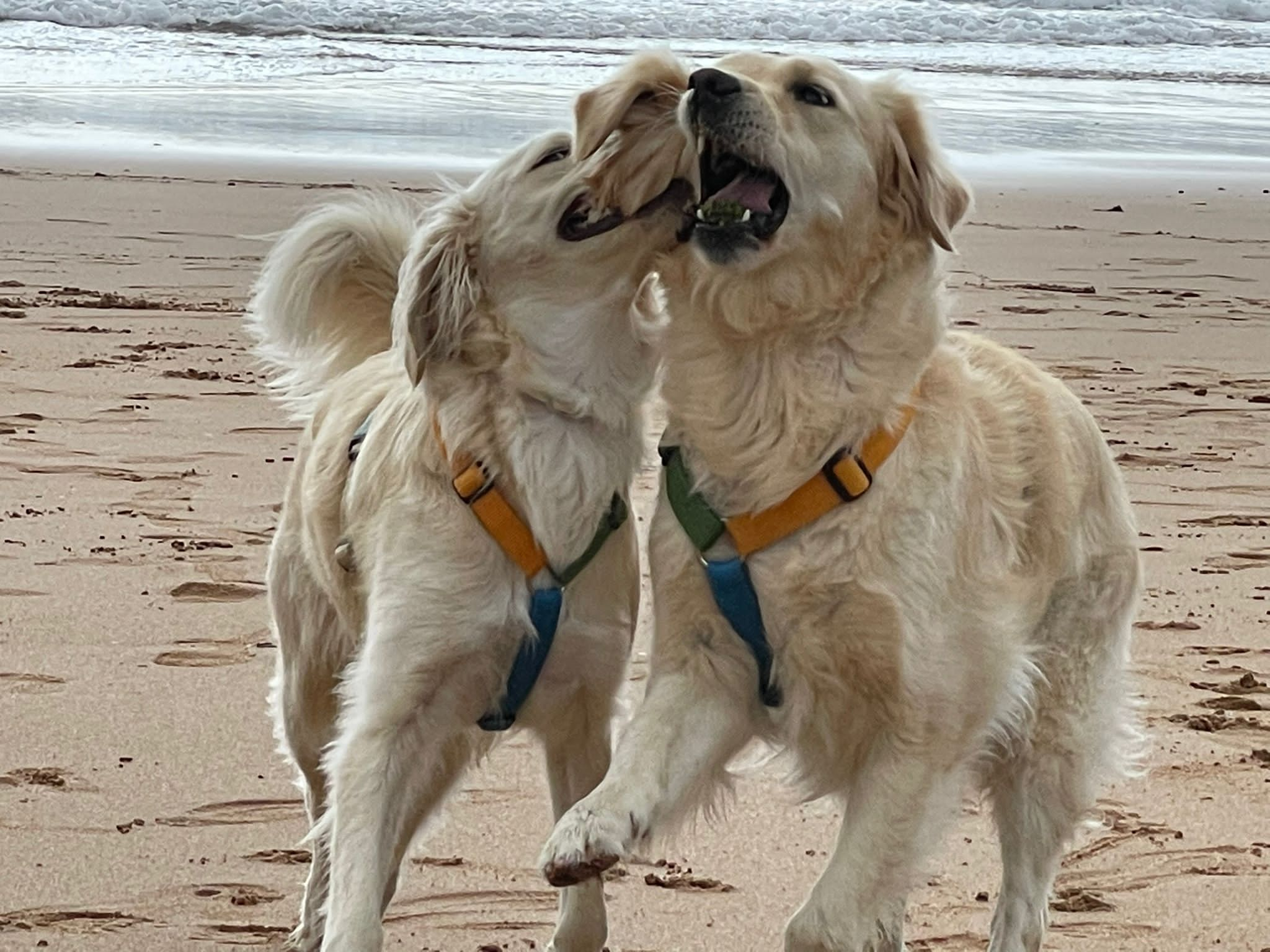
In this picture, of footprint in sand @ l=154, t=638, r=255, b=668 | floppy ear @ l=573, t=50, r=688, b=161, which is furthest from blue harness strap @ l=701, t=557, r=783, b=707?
footprint in sand @ l=154, t=638, r=255, b=668

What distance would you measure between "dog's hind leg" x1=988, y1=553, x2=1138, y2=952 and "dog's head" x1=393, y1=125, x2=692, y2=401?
0.97m

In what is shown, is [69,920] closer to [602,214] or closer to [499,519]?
[499,519]

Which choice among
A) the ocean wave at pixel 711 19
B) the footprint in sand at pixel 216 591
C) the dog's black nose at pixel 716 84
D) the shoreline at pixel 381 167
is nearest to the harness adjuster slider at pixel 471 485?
the dog's black nose at pixel 716 84

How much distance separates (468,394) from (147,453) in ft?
9.59

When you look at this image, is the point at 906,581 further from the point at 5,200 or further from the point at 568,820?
the point at 5,200

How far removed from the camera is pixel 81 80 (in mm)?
15234

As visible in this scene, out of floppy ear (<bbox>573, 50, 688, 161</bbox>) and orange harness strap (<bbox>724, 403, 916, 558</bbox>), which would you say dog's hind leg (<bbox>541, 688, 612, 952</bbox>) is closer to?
orange harness strap (<bbox>724, 403, 916, 558</bbox>)

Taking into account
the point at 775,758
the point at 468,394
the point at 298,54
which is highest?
the point at 468,394

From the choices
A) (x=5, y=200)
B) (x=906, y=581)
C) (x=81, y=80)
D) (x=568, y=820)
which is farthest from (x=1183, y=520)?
(x=81, y=80)

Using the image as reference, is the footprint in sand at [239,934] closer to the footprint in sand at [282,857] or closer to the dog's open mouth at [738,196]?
the footprint in sand at [282,857]

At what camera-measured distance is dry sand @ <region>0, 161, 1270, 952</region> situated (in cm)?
346

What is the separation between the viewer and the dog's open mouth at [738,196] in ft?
9.87

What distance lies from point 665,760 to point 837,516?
47 centimetres

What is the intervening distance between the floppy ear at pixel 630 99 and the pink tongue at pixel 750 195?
176mm
